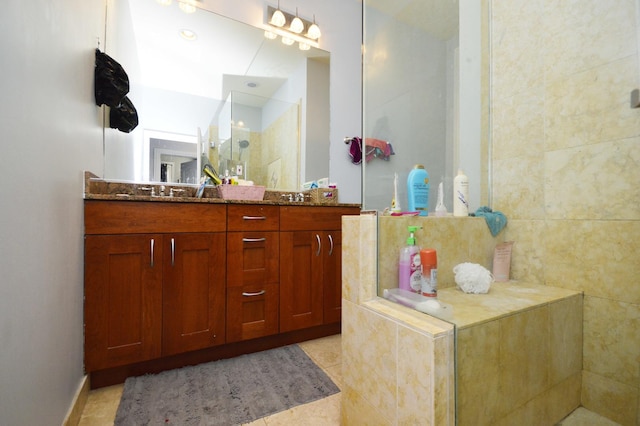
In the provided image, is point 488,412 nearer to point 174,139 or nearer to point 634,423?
point 634,423

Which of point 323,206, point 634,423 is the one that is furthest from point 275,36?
point 634,423

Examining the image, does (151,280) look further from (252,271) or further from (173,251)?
(252,271)

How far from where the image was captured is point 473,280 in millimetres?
1032

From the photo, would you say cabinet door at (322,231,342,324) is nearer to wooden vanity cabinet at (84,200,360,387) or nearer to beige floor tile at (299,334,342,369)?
wooden vanity cabinet at (84,200,360,387)

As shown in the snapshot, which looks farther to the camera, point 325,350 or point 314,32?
point 314,32

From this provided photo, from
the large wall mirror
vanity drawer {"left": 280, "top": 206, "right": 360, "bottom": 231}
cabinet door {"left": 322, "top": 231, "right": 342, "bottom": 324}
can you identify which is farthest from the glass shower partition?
the large wall mirror

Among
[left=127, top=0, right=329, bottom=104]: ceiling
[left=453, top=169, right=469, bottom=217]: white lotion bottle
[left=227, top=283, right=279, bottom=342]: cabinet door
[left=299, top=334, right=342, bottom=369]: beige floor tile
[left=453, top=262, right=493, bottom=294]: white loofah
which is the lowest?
[left=299, top=334, right=342, bottom=369]: beige floor tile

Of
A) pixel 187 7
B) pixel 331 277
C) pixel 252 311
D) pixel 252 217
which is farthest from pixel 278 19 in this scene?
pixel 252 311

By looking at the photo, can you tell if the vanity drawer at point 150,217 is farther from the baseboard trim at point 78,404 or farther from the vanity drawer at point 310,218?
the baseboard trim at point 78,404

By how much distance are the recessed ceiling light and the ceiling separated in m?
0.02

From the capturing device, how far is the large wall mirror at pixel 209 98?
1.72 meters

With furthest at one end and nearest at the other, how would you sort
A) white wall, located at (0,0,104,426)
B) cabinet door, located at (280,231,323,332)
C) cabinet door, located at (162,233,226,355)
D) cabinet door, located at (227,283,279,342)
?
cabinet door, located at (280,231,323,332)
cabinet door, located at (227,283,279,342)
cabinet door, located at (162,233,226,355)
white wall, located at (0,0,104,426)

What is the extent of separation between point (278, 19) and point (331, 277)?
2.08 meters

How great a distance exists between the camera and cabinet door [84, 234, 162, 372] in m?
1.23
